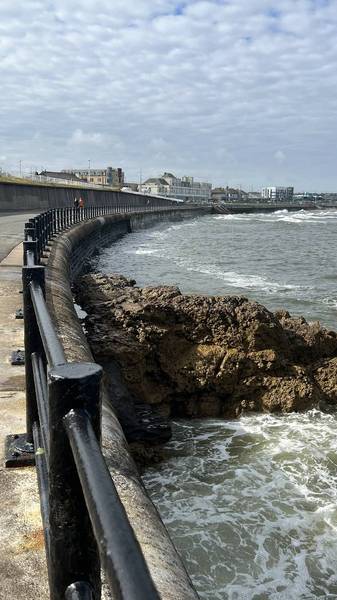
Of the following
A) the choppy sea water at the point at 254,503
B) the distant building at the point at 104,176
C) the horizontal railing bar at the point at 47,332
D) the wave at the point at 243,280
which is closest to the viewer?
the horizontal railing bar at the point at 47,332

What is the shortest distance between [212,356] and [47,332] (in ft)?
19.6

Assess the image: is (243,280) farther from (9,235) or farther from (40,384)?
(40,384)

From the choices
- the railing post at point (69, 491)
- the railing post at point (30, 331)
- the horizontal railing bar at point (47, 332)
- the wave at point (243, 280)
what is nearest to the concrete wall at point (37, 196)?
the wave at point (243, 280)

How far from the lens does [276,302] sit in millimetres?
14922

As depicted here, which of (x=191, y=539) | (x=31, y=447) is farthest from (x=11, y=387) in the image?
(x=191, y=539)

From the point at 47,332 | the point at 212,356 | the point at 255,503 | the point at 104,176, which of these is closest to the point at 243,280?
the point at 212,356

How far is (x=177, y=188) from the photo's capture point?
16662 centimetres

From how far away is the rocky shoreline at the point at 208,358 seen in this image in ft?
24.3

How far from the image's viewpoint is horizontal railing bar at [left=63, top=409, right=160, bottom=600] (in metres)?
0.78

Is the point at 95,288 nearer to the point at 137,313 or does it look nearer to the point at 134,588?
the point at 137,313

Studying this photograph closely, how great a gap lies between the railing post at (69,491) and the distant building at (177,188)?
146 meters

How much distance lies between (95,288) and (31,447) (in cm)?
865

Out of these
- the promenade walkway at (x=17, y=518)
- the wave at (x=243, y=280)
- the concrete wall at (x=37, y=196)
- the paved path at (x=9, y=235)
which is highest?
the concrete wall at (x=37, y=196)

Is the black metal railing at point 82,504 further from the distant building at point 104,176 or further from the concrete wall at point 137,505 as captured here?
the distant building at point 104,176
